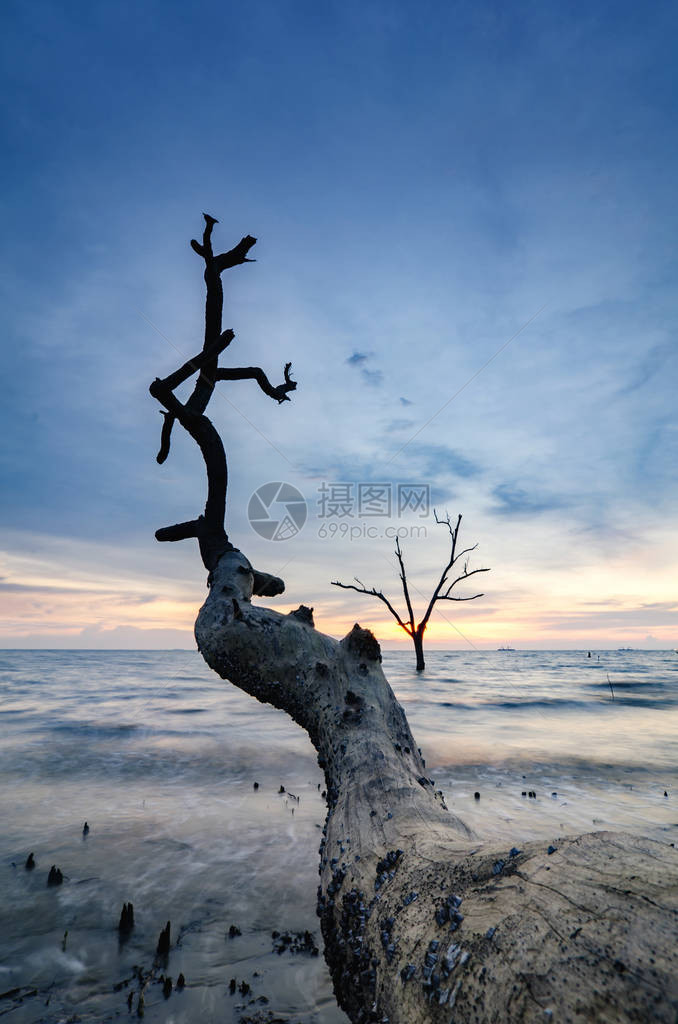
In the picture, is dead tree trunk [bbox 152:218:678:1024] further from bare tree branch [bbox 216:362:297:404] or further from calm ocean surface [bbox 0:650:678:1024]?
bare tree branch [bbox 216:362:297:404]

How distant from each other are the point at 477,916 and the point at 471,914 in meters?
0.04

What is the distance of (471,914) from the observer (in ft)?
5.50

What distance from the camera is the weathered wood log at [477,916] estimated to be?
3.94 ft

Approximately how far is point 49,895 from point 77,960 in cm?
119

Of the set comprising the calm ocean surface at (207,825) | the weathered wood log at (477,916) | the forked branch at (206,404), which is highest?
the forked branch at (206,404)

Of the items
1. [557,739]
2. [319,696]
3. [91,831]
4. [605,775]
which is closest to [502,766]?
[605,775]

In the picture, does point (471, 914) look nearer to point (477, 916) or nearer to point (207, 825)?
point (477, 916)

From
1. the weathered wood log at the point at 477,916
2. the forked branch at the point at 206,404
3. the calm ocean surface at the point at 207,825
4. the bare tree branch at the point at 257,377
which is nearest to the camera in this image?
the weathered wood log at the point at 477,916

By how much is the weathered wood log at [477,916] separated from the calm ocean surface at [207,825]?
891mm

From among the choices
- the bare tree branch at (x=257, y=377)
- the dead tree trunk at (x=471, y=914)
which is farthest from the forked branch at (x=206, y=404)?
the dead tree trunk at (x=471, y=914)

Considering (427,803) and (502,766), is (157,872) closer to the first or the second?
(427,803)

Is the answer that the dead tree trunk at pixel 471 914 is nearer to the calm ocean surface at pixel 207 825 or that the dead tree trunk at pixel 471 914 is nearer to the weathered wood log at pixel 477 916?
the weathered wood log at pixel 477 916

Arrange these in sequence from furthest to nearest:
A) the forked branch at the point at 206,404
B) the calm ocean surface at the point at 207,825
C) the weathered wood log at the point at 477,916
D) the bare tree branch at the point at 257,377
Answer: the bare tree branch at the point at 257,377
the forked branch at the point at 206,404
the calm ocean surface at the point at 207,825
the weathered wood log at the point at 477,916

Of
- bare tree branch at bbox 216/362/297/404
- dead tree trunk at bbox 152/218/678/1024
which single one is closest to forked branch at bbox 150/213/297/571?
bare tree branch at bbox 216/362/297/404
